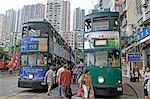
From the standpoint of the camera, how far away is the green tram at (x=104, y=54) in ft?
43.4

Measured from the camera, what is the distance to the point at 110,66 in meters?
13.2

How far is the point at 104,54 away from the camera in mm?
13344

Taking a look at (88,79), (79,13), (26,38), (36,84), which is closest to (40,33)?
(26,38)

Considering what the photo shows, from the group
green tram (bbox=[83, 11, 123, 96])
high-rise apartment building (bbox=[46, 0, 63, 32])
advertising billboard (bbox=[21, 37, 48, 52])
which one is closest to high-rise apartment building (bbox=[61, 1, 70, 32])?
high-rise apartment building (bbox=[46, 0, 63, 32])

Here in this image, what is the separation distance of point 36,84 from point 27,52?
211 centimetres

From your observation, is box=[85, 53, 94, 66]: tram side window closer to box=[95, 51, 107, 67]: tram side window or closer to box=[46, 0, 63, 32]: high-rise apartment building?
box=[95, 51, 107, 67]: tram side window

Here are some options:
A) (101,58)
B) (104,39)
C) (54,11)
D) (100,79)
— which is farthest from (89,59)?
(54,11)

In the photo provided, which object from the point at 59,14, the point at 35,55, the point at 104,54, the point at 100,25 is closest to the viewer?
the point at 104,54

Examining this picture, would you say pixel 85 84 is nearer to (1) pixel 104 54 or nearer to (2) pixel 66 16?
(1) pixel 104 54

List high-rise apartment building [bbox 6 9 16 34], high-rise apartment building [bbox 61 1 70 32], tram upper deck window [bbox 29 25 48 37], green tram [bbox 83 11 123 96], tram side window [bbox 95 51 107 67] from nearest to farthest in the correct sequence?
green tram [bbox 83 11 123 96] < tram side window [bbox 95 51 107 67] < tram upper deck window [bbox 29 25 48 37] < high-rise apartment building [bbox 61 1 70 32] < high-rise apartment building [bbox 6 9 16 34]

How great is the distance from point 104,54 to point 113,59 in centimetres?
53

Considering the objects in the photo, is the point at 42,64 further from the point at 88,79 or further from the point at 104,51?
the point at 88,79

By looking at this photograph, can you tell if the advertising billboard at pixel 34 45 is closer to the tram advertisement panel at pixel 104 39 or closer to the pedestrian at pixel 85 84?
the tram advertisement panel at pixel 104 39

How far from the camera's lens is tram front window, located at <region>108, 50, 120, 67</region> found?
1324cm
